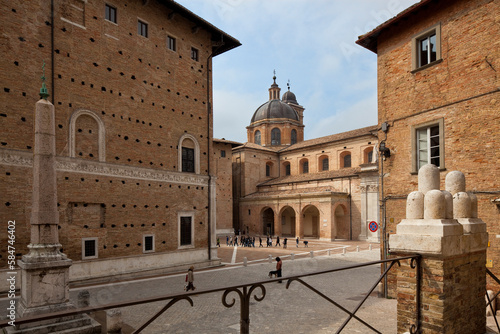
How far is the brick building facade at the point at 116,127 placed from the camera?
12633mm

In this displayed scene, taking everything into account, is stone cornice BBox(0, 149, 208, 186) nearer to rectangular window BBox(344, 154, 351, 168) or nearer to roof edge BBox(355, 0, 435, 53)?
roof edge BBox(355, 0, 435, 53)

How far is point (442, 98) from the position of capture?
10.5 meters

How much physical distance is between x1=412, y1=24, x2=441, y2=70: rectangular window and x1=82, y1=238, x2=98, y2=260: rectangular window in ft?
45.8

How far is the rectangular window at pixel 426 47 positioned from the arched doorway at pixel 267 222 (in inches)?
1259

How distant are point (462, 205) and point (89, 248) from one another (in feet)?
45.6

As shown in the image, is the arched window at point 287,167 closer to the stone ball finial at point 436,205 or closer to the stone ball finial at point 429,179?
the stone ball finial at point 429,179

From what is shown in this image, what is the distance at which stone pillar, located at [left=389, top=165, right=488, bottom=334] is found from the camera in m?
3.69

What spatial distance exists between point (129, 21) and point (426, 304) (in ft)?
55.5

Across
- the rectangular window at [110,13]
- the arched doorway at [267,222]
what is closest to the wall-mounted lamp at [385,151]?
the rectangular window at [110,13]

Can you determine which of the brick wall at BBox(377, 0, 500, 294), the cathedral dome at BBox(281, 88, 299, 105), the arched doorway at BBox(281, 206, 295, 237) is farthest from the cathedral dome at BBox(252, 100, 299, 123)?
the brick wall at BBox(377, 0, 500, 294)

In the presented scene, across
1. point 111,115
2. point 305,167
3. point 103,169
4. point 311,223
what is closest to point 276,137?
point 305,167

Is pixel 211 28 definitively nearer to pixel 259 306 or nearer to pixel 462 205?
pixel 259 306

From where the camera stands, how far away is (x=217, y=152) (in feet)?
127

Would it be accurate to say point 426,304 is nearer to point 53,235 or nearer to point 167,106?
point 53,235
